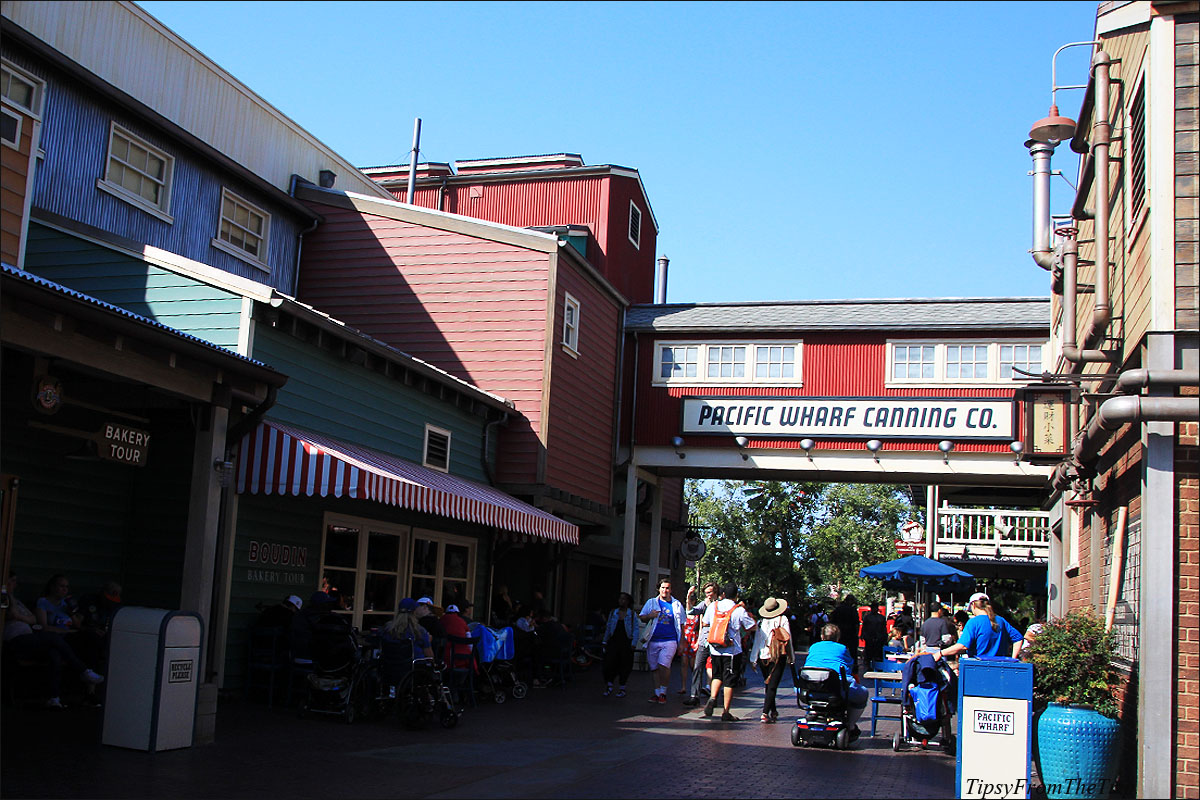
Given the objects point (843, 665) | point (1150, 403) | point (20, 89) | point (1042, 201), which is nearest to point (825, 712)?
point (843, 665)

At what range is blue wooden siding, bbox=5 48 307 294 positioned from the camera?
14.6 metres

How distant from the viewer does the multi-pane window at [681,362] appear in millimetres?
23172

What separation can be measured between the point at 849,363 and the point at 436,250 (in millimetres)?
8371

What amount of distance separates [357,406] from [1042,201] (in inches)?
381

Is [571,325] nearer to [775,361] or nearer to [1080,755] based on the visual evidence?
[775,361]

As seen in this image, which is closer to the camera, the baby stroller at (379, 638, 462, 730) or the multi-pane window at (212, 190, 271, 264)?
the baby stroller at (379, 638, 462, 730)

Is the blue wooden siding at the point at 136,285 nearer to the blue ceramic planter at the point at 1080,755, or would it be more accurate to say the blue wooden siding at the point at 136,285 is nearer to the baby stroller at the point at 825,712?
the baby stroller at the point at 825,712

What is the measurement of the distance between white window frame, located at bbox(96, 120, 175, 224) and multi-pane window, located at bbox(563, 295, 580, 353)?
6.80 metres

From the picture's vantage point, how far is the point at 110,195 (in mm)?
15703

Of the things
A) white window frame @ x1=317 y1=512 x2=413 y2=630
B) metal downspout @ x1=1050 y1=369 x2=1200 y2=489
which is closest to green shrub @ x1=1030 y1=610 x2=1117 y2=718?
metal downspout @ x1=1050 y1=369 x2=1200 y2=489

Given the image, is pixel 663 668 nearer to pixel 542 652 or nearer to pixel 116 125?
pixel 542 652

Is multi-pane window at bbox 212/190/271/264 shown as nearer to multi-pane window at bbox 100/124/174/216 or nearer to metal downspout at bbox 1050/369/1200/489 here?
multi-pane window at bbox 100/124/174/216

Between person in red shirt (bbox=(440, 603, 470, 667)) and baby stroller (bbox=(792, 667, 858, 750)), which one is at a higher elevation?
person in red shirt (bbox=(440, 603, 470, 667))

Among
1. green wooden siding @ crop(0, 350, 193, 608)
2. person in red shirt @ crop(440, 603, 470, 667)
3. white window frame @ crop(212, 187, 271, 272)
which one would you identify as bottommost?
person in red shirt @ crop(440, 603, 470, 667)
